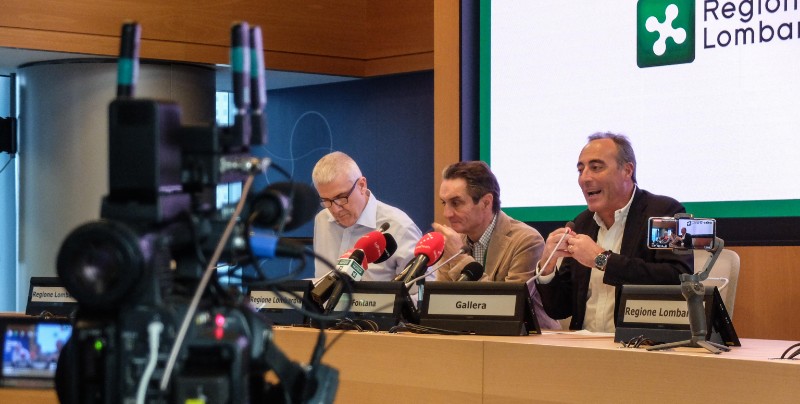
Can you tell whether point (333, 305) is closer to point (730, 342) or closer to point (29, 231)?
point (730, 342)

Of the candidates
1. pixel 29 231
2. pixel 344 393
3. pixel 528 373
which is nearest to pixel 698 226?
pixel 528 373

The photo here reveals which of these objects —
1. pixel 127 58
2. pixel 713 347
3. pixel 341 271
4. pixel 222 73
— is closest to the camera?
pixel 127 58

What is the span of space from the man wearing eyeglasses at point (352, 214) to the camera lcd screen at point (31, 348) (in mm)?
2482

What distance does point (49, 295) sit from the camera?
3.79m

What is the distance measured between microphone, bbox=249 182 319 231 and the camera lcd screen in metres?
0.38

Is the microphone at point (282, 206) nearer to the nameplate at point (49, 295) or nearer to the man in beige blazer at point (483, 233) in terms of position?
the man in beige blazer at point (483, 233)

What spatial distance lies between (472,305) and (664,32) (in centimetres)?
186

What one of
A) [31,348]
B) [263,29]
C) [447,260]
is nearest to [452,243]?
[447,260]

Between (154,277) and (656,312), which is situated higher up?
(154,277)

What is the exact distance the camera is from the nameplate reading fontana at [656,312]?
2537 millimetres

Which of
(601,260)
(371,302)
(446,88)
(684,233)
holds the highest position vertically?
(446,88)

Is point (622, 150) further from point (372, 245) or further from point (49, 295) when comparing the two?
point (49, 295)

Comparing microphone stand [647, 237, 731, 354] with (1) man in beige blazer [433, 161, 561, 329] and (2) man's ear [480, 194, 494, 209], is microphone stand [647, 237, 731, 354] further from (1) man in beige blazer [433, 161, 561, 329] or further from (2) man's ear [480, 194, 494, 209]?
(2) man's ear [480, 194, 494, 209]

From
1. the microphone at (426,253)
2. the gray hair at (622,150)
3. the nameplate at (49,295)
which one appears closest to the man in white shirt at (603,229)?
the gray hair at (622,150)
